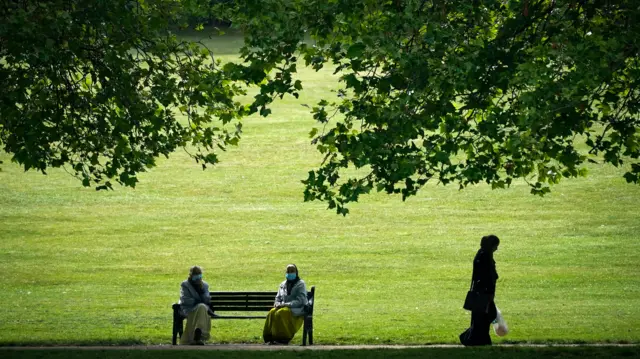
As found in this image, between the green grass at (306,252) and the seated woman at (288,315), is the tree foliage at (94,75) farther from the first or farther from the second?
the green grass at (306,252)

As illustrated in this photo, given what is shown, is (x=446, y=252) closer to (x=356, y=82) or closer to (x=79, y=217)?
(x=79, y=217)

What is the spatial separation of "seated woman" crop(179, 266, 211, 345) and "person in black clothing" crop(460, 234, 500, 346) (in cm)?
431

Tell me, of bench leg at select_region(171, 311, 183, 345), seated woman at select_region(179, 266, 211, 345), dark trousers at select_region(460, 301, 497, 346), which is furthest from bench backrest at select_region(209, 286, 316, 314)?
dark trousers at select_region(460, 301, 497, 346)

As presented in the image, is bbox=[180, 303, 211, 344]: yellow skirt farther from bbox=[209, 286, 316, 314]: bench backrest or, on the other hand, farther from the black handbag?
the black handbag

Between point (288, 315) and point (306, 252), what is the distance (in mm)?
15016

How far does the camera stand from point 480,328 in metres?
15.4

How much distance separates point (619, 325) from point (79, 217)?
22.7 metres

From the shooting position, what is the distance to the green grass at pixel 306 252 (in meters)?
20.7

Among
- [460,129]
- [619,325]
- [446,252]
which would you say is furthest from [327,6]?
[446,252]

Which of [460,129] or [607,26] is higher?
[607,26]

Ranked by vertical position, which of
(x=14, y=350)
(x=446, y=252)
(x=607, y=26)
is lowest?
(x=14, y=350)

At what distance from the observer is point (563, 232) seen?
34094mm

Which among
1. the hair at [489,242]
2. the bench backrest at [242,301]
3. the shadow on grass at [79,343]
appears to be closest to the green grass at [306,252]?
the shadow on grass at [79,343]

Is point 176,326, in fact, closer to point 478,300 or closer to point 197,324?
point 197,324
